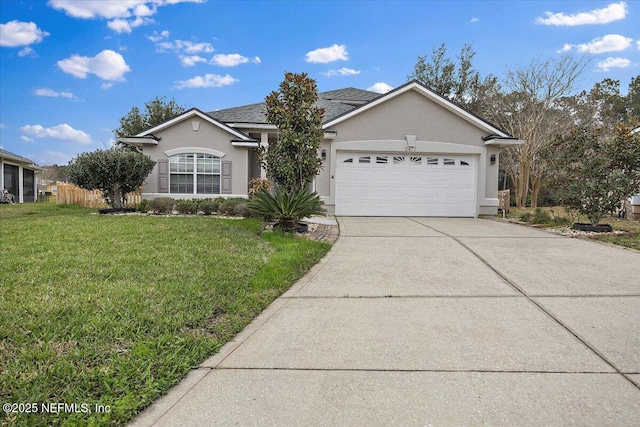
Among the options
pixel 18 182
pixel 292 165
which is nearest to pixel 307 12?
pixel 292 165

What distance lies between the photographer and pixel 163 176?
14.7 metres

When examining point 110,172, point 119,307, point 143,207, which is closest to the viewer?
point 119,307

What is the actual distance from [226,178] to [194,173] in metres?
1.25

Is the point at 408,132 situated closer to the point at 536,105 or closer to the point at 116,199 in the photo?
the point at 116,199

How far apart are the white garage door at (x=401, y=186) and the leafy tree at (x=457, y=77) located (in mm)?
12962

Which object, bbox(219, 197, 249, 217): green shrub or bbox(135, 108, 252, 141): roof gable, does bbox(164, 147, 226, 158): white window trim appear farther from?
bbox(219, 197, 249, 217): green shrub

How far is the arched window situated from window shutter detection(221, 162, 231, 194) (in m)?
0.21

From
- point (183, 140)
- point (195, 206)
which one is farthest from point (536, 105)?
point (195, 206)

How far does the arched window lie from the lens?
14.7 metres

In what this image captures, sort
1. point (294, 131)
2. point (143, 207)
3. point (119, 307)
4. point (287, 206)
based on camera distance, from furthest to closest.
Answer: point (143, 207) < point (294, 131) < point (287, 206) < point (119, 307)

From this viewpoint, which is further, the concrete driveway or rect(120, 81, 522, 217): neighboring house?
rect(120, 81, 522, 217): neighboring house

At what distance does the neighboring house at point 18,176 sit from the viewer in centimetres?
2097

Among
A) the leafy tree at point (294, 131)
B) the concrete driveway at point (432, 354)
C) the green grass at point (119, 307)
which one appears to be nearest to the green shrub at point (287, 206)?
the leafy tree at point (294, 131)

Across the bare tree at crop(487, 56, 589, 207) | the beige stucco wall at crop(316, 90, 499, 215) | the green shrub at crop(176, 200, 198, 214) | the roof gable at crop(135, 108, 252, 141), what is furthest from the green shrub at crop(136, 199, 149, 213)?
the bare tree at crop(487, 56, 589, 207)
